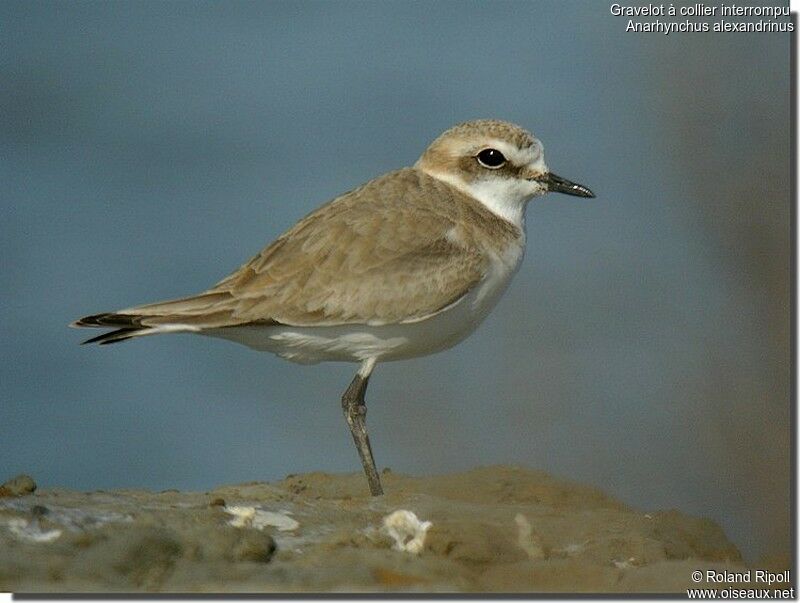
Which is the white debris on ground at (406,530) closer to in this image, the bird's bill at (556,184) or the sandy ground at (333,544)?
the sandy ground at (333,544)

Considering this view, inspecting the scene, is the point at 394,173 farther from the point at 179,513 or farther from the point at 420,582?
the point at 420,582

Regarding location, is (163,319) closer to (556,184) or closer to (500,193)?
(500,193)

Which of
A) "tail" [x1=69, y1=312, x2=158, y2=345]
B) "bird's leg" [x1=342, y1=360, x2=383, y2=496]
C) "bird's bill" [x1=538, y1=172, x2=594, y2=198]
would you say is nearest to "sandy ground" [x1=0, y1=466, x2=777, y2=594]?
"bird's leg" [x1=342, y1=360, x2=383, y2=496]

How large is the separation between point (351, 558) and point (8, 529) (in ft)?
3.85

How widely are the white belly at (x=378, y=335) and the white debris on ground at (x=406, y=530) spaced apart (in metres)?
1.34

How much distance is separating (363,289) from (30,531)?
6.89 feet

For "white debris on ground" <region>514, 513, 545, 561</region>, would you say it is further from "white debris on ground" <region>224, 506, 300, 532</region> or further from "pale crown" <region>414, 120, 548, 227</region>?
"pale crown" <region>414, 120, 548, 227</region>

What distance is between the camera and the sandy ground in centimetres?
423

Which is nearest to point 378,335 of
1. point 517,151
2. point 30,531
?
point 517,151

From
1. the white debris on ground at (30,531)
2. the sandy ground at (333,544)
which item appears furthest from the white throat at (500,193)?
the white debris on ground at (30,531)

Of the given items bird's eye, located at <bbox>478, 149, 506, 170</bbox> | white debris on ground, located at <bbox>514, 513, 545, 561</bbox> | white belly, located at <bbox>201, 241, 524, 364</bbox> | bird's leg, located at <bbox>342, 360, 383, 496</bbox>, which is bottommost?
white debris on ground, located at <bbox>514, 513, 545, 561</bbox>

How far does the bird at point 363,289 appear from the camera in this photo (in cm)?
609

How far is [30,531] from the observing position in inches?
179

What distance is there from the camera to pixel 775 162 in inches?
279
